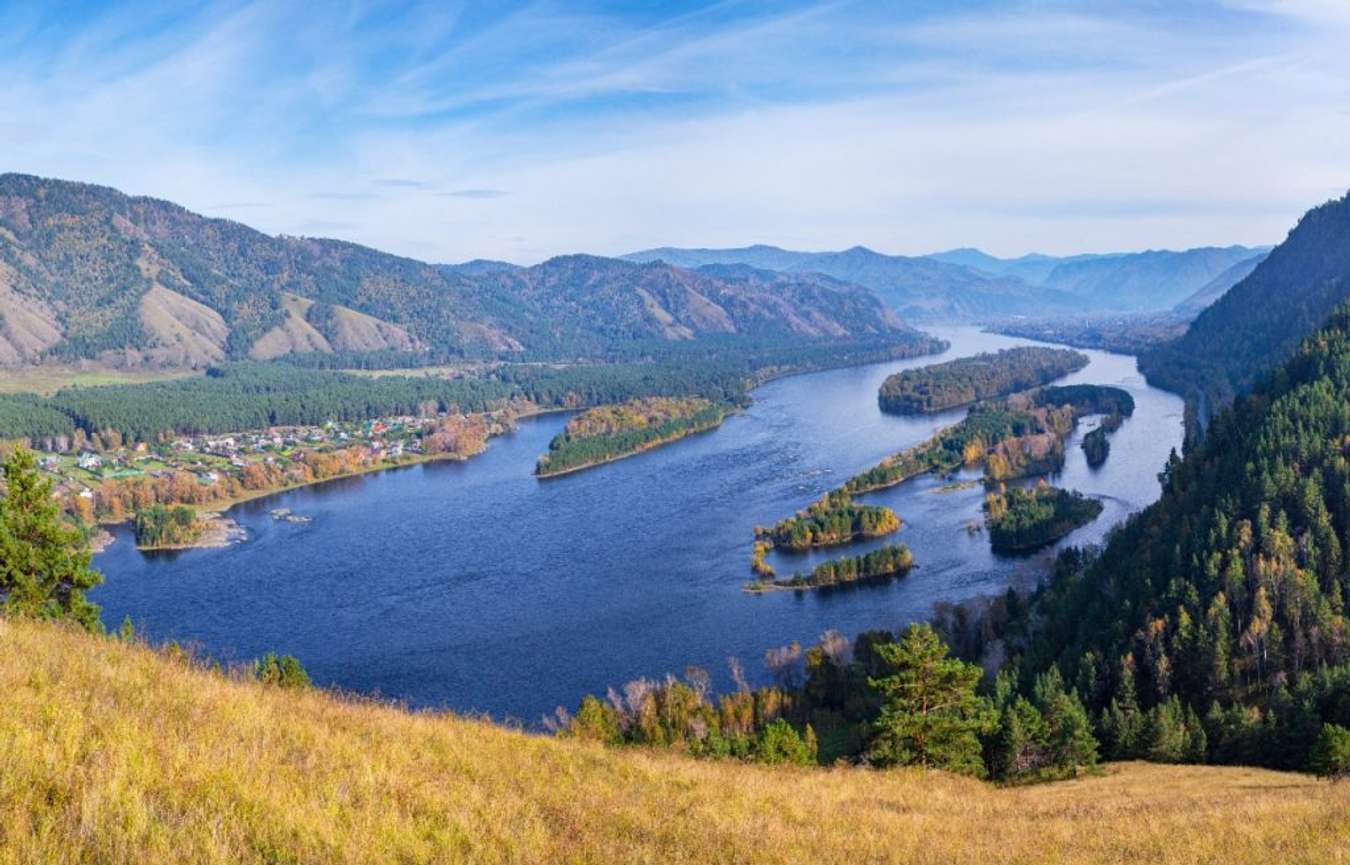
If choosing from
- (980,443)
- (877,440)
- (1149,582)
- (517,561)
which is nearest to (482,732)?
(1149,582)

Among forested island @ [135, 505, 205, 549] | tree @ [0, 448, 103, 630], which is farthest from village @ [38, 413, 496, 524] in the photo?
tree @ [0, 448, 103, 630]

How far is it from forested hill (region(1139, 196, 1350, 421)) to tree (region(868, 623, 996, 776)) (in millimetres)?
108937

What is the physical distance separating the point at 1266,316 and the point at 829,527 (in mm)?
130455

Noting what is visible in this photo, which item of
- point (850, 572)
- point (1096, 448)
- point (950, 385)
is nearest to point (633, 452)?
point (1096, 448)

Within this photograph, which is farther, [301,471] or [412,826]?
[301,471]

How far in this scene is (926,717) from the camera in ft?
90.7

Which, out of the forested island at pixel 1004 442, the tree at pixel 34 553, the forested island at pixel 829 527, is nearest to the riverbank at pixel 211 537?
the forested island at pixel 829 527

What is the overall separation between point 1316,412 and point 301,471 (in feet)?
343

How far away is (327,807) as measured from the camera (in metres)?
8.73

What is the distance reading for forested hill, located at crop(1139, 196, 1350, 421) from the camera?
138m

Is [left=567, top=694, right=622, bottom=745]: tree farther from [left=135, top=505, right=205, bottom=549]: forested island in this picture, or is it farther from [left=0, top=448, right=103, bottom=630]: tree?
[left=135, top=505, right=205, bottom=549]: forested island

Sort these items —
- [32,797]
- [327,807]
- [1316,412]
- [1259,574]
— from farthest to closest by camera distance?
[1316,412] → [1259,574] → [327,807] → [32,797]

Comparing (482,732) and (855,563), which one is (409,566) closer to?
(855,563)

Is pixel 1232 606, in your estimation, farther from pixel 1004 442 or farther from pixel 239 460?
pixel 239 460
